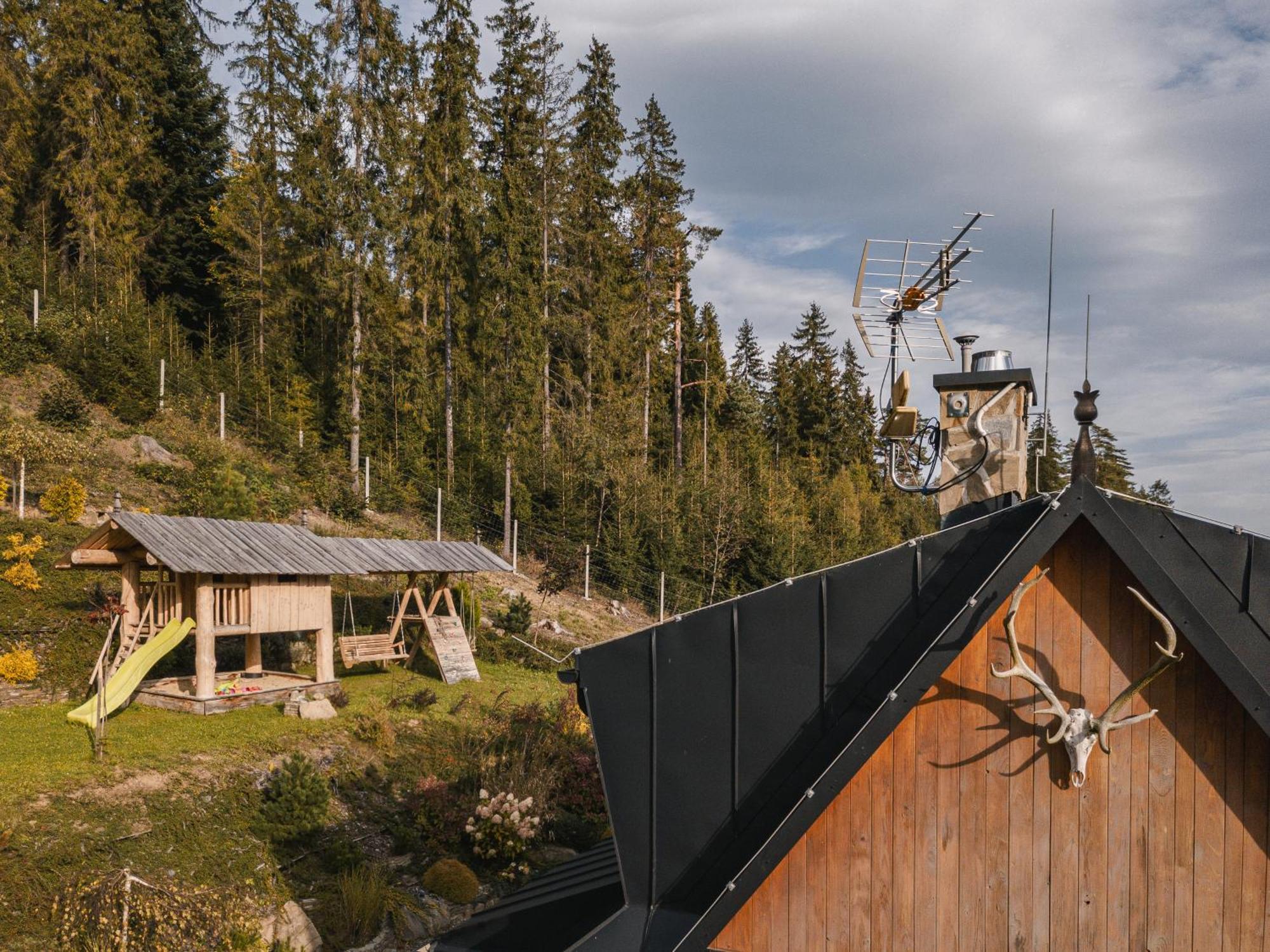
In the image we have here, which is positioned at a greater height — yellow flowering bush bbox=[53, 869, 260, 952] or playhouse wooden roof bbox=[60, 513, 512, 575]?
playhouse wooden roof bbox=[60, 513, 512, 575]

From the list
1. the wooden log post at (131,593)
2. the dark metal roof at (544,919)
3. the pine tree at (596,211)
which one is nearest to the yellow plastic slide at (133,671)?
the wooden log post at (131,593)

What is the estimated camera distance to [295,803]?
29.4ft

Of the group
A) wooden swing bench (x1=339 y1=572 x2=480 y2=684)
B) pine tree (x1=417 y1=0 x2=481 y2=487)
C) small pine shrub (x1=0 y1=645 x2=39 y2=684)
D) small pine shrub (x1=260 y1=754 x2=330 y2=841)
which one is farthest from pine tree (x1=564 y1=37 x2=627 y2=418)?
small pine shrub (x1=260 y1=754 x2=330 y2=841)

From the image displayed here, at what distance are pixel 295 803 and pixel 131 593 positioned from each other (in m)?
4.98

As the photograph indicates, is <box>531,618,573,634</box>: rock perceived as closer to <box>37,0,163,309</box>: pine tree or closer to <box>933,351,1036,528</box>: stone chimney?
<box>933,351,1036,528</box>: stone chimney

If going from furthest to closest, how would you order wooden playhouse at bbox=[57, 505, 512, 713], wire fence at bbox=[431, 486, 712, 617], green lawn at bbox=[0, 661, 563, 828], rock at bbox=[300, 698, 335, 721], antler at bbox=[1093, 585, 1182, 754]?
1. wire fence at bbox=[431, 486, 712, 617]
2. rock at bbox=[300, 698, 335, 721]
3. wooden playhouse at bbox=[57, 505, 512, 713]
4. green lawn at bbox=[0, 661, 563, 828]
5. antler at bbox=[1093, 585, 1182, 754]

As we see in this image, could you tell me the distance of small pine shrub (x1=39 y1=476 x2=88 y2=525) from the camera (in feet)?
53.2

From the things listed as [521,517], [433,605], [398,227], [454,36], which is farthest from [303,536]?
[454,36]

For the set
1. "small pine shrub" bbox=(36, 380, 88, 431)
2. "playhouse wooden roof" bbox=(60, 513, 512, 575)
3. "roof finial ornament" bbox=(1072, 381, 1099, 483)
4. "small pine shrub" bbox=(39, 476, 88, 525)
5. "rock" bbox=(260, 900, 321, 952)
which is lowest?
"rock" bbox=(260, 900, 321, 952)

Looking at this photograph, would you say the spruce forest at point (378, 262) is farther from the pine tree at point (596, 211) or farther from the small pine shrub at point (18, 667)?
the small pine shrub at point (18, 667)

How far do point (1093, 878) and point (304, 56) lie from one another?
29.1 m

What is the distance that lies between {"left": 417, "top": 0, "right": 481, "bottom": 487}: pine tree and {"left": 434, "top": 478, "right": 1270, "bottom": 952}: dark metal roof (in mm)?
21857

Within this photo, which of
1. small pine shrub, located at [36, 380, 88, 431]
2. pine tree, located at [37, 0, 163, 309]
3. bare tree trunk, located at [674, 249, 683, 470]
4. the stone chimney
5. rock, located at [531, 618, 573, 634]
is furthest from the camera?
bare tree trunk, located at [674, 249, 683, 470]

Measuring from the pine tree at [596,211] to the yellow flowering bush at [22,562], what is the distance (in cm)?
1836
